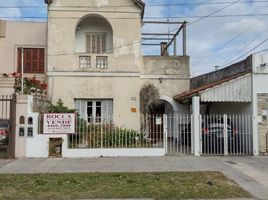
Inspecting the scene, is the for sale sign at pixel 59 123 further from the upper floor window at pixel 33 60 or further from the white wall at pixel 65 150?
the upper floor window at pixel 33 60

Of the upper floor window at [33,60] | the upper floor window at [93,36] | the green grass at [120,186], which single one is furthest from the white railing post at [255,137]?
the upper floor window at [33,60]

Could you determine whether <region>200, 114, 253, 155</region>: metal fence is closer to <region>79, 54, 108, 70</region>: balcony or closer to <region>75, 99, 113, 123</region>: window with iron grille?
<region>75, 99, 113, 123</region>: window with iron grille

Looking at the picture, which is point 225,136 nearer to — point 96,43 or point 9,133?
point 9,133

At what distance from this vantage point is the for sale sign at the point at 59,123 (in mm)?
17141

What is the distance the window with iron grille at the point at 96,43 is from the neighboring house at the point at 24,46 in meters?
2.90

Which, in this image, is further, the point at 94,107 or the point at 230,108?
the point at 94,107

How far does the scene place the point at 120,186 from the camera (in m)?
10.5

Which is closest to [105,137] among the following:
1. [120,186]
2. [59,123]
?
[59,123]

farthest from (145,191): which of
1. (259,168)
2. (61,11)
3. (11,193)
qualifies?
(61,11)

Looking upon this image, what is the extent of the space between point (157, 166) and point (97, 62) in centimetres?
1045

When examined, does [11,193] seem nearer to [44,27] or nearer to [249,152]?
[249,152]

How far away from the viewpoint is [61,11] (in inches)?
917

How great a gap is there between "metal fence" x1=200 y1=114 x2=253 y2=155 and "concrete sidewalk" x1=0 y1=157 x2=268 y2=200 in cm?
127

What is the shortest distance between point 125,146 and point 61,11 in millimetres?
9792
